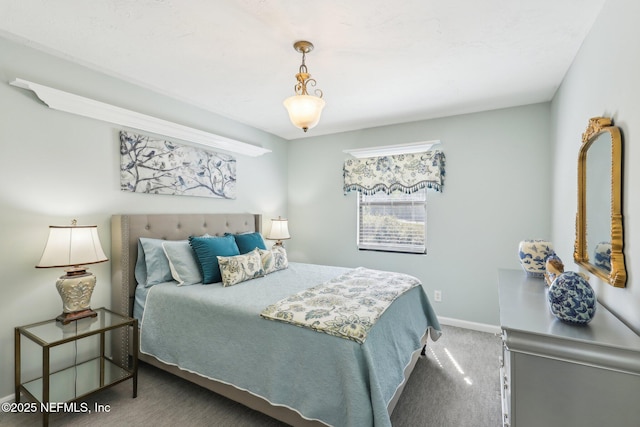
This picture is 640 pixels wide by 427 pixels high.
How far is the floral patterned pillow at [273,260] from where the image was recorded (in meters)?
2.98

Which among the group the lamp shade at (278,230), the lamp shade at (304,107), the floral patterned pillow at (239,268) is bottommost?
the floral patterned pillow at (239,268)

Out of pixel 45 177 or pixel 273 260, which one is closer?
pixel 45 177

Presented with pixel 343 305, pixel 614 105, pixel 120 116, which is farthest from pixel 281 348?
pixel 120 116

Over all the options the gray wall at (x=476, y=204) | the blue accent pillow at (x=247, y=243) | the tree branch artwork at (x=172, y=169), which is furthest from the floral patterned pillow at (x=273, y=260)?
the gray wall at (x=476, y=204)

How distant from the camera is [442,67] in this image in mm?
2416

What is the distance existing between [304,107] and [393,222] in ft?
7.83

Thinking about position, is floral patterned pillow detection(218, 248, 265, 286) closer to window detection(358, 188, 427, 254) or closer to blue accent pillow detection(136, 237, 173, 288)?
blue accent pillow detection(136, 237, 173, 288)

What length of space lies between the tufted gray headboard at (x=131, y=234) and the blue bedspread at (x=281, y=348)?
0.27 m

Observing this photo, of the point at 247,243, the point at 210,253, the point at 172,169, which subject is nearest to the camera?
the point at 210,253

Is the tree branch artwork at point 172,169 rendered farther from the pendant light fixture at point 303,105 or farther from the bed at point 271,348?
the pendant light fixture at point 303,105

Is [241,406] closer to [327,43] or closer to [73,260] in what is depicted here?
[73,260]

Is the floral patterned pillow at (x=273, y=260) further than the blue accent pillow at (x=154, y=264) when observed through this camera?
Yes

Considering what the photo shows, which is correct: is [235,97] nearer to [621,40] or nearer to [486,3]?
[486,3]

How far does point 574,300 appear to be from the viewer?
3.91 feet
